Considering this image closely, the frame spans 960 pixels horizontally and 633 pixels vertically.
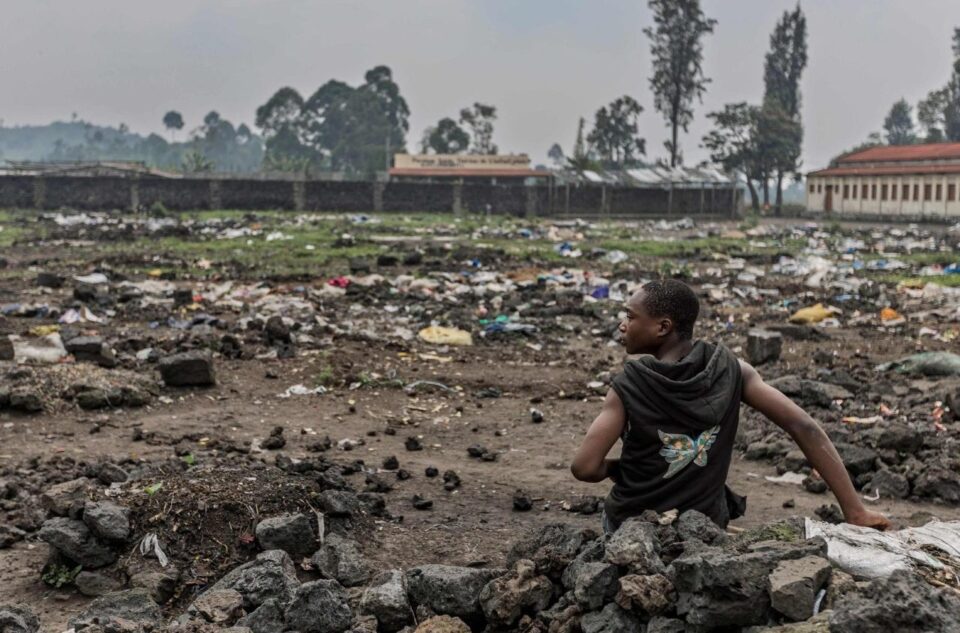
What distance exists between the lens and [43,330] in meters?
9.30

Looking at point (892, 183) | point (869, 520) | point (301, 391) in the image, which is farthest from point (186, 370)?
point (892, 183)

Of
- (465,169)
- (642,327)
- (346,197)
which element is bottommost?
(642,327)

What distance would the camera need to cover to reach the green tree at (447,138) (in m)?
64.9

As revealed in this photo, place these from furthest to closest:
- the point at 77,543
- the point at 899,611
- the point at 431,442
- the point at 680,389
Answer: the point at 431,442, the point at 77,543, the point at 680,389, the point at 899,611

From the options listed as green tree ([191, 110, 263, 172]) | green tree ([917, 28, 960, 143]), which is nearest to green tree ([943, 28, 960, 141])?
green tree ([917, 28, 960, 143])

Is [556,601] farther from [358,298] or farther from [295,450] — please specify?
[358,298]

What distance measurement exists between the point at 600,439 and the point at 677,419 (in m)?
0.23

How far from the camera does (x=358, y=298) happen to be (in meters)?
12.1

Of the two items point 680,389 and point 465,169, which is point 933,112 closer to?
point 465,169

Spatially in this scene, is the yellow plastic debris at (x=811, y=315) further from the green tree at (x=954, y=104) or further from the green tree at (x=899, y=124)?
the green tree at (x=899, y=124)

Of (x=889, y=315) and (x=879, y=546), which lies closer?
(x=879, y=546)

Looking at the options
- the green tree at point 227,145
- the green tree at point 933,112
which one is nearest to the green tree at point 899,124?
the green tree at point 933,112

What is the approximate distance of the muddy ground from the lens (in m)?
4.44

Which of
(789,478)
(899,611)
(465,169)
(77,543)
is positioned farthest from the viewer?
(465,169)
